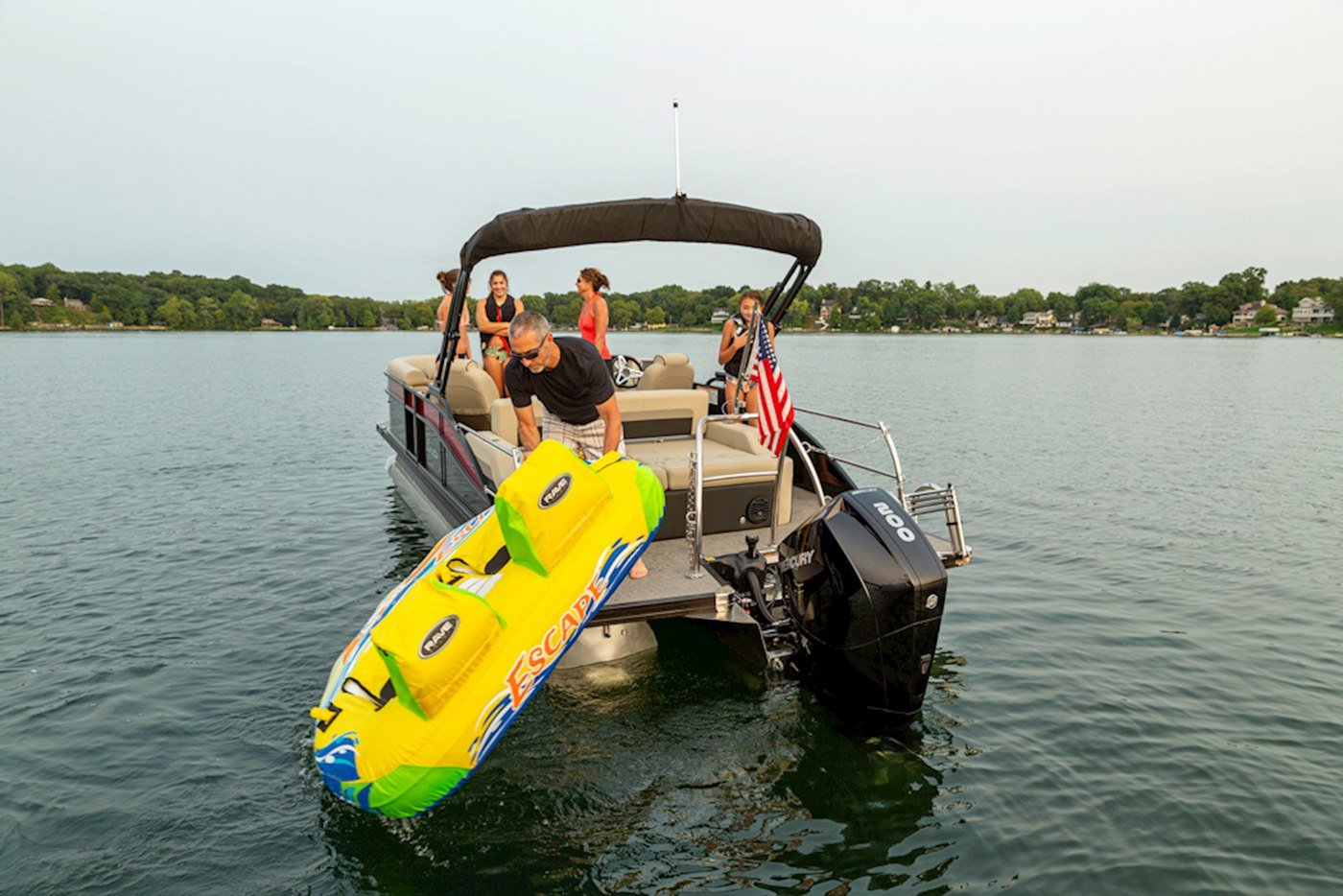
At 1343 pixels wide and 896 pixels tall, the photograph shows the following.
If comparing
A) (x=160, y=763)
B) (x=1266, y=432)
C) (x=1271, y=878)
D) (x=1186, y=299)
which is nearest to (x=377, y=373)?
(x=1266, y=432)

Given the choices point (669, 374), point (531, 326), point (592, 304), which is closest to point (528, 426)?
point (531, 326)

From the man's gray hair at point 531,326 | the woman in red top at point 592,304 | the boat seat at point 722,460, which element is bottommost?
the boat seat at point 722,460

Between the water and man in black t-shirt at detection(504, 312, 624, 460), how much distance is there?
171cm

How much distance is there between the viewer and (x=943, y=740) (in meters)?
5.33

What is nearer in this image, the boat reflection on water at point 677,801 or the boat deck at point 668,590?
the boat reflection on water at point 677,801

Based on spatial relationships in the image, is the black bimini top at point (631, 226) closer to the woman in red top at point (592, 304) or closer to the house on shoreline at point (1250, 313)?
the woman in red top at point (592, 304)

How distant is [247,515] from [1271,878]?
1173 cm

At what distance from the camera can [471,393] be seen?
8.09 meters

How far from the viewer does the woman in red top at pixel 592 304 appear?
8180mm

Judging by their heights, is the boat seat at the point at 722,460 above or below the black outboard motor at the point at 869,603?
above

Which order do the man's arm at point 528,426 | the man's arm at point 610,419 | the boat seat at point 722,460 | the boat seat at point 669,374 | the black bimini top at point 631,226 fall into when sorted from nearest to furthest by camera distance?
the man's arm at point 610,419, the man's arm at point 528,426, the boat seat at point 722,460, the black bimini top at point 631,226, the boat seat at point 669,374

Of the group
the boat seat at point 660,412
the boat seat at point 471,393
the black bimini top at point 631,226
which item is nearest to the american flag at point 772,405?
the black bimini top at point 631,226

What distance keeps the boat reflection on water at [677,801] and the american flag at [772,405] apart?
1717mm

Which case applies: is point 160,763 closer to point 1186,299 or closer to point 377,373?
point 377,373
